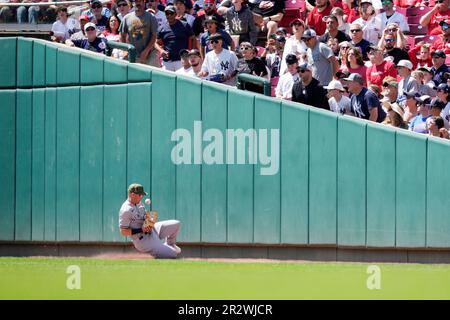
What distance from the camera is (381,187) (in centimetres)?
1384

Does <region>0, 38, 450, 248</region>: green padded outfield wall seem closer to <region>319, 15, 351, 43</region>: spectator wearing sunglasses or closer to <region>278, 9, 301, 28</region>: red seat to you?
<region>319, 15, 351, 43</region>: spectator wearing sunglasses

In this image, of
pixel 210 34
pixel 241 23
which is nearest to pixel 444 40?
pixel 241 23

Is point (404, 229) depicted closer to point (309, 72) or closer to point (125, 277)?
point (309, 72)

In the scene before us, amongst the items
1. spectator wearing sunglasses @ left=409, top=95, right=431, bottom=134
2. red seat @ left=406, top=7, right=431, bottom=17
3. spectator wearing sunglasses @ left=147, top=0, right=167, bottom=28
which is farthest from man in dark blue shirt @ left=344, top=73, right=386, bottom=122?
spectator wearing sunglasses @ left=147, top=0, right=167, bottom=28

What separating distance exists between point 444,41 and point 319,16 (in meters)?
2.33

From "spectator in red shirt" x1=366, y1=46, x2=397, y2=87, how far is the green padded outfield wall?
7.20 ft

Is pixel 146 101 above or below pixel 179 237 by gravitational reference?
above

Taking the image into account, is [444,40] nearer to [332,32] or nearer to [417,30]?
[417,30]

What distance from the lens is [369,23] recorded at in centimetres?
1744

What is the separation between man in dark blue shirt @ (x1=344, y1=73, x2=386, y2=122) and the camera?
1439 cm

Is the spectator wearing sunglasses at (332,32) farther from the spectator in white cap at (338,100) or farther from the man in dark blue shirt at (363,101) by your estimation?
the man in dark blue shirt at (363,101)

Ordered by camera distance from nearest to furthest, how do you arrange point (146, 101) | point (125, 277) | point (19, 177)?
point (125, 277), point (146, 101), point (19, 177)
